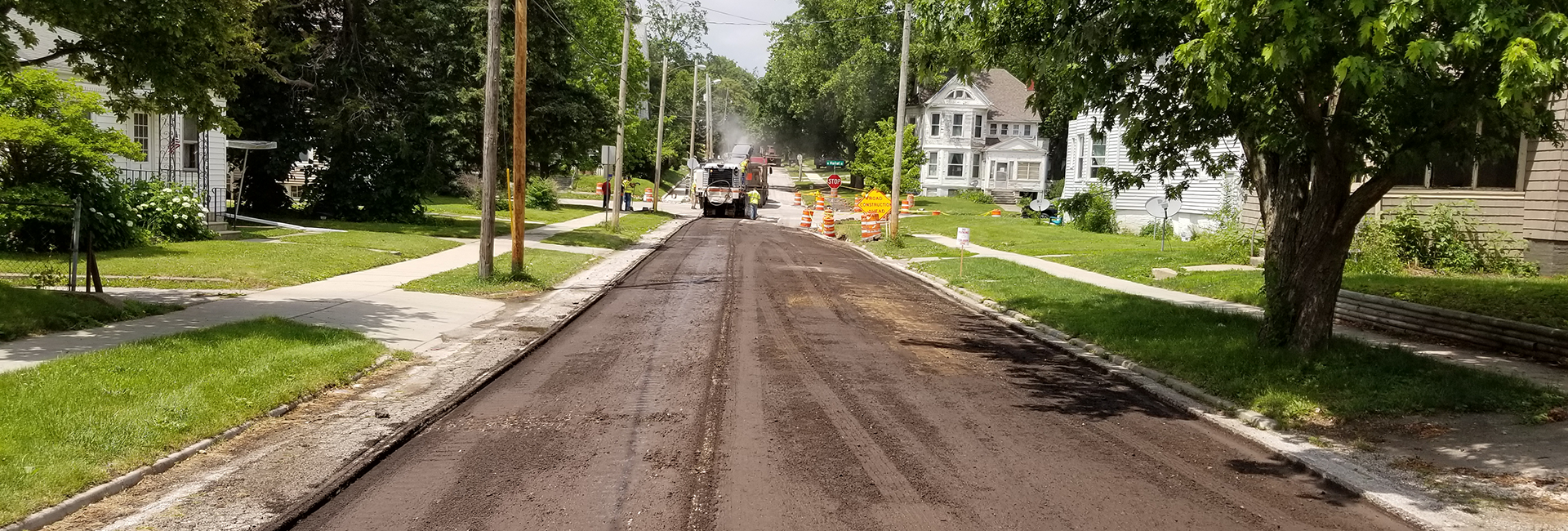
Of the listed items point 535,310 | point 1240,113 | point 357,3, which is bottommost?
point 535,310

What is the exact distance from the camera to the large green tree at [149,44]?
10891 millimetres

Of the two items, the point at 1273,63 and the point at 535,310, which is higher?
the point at 1273,63

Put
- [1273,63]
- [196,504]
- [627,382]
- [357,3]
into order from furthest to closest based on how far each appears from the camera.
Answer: [357,3] < [627,382] < [1273,63] < [196,504]

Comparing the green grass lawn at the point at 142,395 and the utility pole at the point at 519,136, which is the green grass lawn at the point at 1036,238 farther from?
the green grass lawn at the point at 142,395

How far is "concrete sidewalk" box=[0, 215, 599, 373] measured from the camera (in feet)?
32.3

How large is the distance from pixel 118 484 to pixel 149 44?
7.42m

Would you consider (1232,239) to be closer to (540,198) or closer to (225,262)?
(225,262)

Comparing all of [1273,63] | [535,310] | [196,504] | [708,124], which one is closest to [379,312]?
[535,310]

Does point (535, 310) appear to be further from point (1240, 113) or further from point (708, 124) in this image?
point (708, 124)

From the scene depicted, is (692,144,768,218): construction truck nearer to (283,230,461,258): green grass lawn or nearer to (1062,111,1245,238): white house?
(1062,111,1245,238): white house

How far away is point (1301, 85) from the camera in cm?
927

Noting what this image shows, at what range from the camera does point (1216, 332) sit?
40.6 ft

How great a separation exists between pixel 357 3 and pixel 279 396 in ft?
79.9

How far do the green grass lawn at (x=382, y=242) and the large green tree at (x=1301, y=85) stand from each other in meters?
14.6
